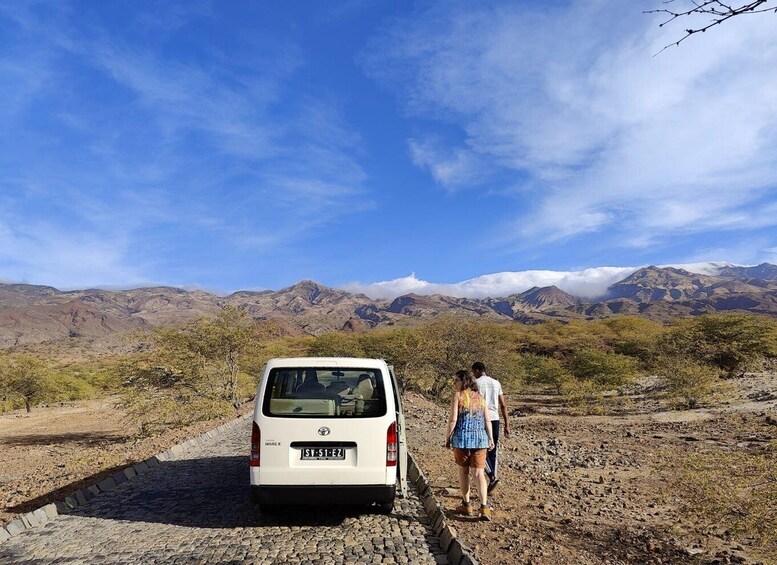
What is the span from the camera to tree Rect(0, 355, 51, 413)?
3722cm

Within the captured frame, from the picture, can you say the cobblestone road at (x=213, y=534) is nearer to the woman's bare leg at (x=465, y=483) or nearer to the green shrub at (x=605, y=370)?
the woman's bare leg at (x=465, y=483)

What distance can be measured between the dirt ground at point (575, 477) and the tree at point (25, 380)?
1572 centimetres

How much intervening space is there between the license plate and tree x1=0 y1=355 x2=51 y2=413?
41734mm

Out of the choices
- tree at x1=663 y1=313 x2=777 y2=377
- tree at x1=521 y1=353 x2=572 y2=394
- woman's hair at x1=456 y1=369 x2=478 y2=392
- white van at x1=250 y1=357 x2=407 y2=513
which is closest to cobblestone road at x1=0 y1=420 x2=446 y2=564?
white van at x1=250 y1=357 x2=407 y2=513

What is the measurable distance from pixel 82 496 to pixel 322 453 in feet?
14.2

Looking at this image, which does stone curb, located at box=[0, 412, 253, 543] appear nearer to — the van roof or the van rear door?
the van roof

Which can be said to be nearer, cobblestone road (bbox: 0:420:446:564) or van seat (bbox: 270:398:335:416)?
cobblestone road (bbox: 0:420:446:564)

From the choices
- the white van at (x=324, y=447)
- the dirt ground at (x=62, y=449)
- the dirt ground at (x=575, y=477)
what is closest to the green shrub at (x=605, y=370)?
the dirt ground at (x=575, y=477)

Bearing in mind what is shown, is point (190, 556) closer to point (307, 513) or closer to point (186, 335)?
point (307, 513)

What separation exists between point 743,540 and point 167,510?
26.3 ft

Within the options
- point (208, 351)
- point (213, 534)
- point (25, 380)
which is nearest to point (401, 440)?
point (213, 534)

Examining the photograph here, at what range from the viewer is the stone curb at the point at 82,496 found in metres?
6.15

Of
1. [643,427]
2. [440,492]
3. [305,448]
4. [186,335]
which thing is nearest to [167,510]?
[305,448]

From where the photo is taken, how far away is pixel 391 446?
5.95m
